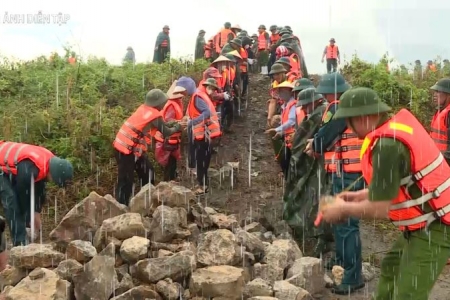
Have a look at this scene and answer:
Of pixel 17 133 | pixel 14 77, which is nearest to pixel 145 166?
pixel 17 133

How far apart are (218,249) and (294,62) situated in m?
6.01

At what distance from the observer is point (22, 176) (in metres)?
6.04

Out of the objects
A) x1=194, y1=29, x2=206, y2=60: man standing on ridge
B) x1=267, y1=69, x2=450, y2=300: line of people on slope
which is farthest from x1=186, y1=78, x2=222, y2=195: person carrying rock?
x1=194, y1=29, x2=206, y2=60: man standing on ridge

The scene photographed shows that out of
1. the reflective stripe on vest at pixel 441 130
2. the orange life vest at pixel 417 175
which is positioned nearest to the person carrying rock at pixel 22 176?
the orange life vest at pixel 417 175

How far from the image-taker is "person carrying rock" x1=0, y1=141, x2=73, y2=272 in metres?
6.01

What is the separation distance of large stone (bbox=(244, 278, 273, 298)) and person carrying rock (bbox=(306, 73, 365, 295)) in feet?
2.93

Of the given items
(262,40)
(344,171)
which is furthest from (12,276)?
(262,40)

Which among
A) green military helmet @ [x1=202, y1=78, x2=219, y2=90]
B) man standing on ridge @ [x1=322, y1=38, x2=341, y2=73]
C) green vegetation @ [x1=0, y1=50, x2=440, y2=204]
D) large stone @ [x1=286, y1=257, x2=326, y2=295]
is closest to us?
large stone @ [x1=286, y1=257, x2=326, y2=295]

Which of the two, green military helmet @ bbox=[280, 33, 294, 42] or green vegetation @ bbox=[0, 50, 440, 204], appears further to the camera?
green military helmet @ bbox=[280, 33, 294, 42]

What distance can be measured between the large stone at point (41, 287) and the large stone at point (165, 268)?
64 cm

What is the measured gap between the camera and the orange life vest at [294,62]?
10483mm

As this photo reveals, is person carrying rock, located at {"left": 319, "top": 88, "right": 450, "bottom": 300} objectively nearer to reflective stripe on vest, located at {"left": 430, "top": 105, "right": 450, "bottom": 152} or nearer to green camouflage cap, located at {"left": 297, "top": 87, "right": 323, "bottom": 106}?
green camouflage cap, located at {"left": 297, "top": 87, "right": 323, "bottom": 106}

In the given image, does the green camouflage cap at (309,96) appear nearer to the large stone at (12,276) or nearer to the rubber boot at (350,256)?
the rubber boot at (350,256)

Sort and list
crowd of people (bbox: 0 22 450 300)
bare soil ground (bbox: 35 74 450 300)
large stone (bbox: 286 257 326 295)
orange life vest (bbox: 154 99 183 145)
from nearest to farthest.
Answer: crowd of people (bbox: 0 22 450 300) → large stone (bbox: 286 257 326 295) → bare soil ground (bbox: 35 74 450 300) → orange life vest (bbox: 154 99 183 145)
